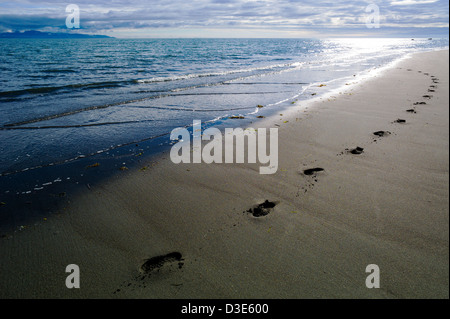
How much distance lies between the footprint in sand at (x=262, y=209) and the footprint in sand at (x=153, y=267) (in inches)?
44.7

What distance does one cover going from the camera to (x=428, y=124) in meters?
6.02

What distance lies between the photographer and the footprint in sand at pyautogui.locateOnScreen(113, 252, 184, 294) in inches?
97.6

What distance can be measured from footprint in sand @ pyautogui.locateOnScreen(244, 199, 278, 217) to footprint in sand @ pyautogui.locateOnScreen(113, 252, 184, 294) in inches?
44.7

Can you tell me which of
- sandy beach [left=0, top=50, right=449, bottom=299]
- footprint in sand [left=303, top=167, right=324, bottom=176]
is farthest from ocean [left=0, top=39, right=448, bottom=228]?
footprint in sand [left=303, top=167, right=324, bottom=176]

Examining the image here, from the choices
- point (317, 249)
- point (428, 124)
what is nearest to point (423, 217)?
point (317, 249)

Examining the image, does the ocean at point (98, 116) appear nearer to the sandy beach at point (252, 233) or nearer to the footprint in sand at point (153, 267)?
the sandy beach at point (252, 233)

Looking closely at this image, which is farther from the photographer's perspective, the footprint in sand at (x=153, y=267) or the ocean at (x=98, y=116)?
the ocean at (x=98, y=116)

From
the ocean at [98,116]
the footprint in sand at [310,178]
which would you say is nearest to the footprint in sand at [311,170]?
the footprint in sand at [310,178]

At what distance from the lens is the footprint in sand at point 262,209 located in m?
3.44

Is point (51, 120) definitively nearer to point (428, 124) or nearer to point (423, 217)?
point (423, 217)

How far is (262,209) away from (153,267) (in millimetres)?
1560

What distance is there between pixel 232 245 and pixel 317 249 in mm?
911

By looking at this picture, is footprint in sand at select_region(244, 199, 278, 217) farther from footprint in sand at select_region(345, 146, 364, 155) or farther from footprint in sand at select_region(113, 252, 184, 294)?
footprint in sand at select_region(345, 146, 364, 155)

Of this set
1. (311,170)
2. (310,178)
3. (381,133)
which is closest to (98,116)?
(311,170)
